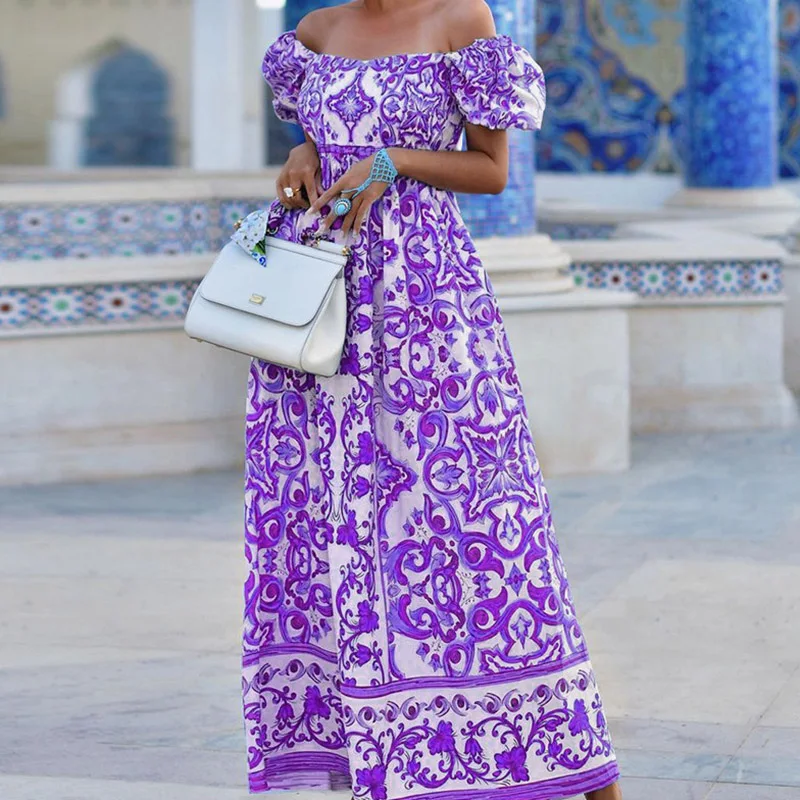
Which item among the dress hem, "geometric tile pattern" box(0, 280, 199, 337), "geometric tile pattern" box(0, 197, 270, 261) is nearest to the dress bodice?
the dress hem

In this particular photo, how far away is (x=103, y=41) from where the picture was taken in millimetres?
14602

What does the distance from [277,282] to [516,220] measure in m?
3.76

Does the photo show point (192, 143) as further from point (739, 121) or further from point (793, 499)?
point (793, 499)

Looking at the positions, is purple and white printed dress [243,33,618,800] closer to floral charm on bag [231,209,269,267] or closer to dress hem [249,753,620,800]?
dress hem [249,753,620,800]

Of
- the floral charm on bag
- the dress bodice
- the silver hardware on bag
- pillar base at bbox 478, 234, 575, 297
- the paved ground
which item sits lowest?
the paved ground

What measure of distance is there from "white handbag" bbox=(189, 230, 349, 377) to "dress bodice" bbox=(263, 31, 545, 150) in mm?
201

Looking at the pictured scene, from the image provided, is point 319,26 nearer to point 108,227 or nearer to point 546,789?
point 546,789

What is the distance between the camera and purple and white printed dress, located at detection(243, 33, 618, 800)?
9.71 ft

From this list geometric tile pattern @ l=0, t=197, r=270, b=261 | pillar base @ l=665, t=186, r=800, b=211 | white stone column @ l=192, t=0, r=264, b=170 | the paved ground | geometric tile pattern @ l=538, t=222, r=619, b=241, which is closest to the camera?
the paved ground

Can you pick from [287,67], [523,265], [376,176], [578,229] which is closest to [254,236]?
[376,176]

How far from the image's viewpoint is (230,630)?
4496 millimetres

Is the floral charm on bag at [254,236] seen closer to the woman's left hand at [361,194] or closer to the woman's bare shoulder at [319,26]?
the woman's left hand at [361,194]

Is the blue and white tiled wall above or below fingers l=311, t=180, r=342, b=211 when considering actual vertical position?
below

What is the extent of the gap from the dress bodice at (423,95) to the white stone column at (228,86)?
10.4 metres
